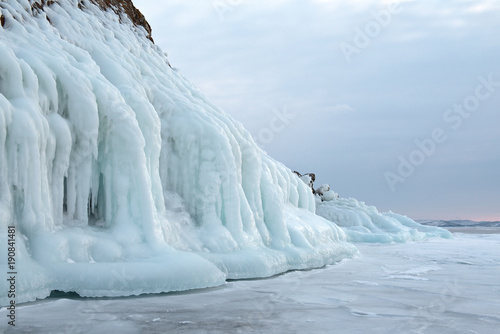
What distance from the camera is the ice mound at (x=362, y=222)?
1075 inches

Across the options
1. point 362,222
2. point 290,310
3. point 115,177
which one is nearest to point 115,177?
point 115,177

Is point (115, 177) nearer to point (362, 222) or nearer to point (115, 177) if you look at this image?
point (115, 177)

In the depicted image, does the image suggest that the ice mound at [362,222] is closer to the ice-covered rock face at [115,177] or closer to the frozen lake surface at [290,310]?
the ice-covered rock face at [115,177]

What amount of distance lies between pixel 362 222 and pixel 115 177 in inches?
951

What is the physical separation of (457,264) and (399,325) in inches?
349

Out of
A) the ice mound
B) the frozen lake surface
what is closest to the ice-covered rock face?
the frozen lake surface

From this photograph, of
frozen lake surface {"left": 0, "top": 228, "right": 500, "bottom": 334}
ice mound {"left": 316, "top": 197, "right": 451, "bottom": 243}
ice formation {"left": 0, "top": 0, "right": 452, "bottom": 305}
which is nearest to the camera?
frozen lake surface {"left": 0, "top": 228, "right": 500, "bottom": 334}

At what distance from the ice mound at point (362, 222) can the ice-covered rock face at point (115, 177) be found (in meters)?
15.1

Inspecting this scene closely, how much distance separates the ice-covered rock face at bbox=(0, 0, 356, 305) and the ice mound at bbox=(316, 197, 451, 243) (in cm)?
1511

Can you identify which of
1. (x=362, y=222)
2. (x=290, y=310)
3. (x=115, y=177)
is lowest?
(x=290, y=310)

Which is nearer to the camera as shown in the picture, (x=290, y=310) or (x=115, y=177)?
(x=290, y=310)

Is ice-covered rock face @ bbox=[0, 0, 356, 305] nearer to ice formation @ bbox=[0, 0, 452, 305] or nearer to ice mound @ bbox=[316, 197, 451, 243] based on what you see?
ice formation @ bbox=[0, 0, 452, 305]

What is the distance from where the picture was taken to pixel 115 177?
8680 mm

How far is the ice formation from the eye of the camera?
7320 mm
